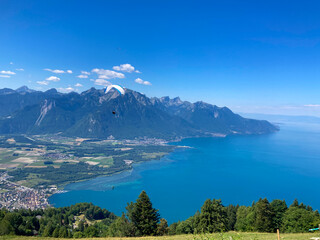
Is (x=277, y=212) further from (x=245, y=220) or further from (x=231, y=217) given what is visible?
(x=231, y=217)

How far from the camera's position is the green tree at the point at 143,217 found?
26234 millimetres

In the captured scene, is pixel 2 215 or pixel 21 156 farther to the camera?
pixel 21 156

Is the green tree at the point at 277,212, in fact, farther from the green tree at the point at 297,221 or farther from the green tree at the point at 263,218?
the green tree at the point at 263,218

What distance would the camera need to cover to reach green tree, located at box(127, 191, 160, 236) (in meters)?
26.2

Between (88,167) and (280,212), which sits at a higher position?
(280,212)

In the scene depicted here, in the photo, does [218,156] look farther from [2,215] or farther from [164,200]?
[2,215]

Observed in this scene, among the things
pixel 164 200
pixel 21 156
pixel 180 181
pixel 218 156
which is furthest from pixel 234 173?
pixel 21 156

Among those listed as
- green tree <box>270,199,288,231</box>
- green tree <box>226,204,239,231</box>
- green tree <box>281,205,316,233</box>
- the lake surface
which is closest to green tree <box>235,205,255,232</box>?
green tree <box>270,199,288,231</box>

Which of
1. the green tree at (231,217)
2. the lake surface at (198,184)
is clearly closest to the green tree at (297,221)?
the green tree at (231,217)

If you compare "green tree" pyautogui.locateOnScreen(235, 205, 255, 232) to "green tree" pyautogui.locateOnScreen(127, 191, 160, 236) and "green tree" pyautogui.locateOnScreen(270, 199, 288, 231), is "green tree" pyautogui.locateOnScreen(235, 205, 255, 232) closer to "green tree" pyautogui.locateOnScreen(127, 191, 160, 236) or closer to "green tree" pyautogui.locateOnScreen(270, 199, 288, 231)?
"green tree" pyautogui.locateOnScreen(270, 199, 288, 231)

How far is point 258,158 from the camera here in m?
185

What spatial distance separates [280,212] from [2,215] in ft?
145

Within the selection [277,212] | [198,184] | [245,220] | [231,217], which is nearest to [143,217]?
[245,220]

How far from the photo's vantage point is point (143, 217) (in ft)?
86.5
